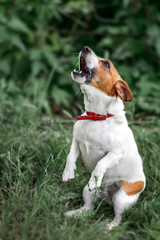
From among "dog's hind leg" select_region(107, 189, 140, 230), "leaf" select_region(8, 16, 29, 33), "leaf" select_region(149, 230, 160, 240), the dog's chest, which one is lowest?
"leaf" select_region(149, 230, 160, 240)

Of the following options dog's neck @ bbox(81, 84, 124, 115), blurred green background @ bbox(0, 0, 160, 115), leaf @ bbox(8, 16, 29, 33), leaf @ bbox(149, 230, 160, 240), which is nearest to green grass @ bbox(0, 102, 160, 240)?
leaf @ bbox(149, 230, 160, 240)

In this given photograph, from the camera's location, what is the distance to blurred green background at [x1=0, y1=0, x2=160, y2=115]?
15.8ft

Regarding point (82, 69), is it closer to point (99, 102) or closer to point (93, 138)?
point (99, 102)

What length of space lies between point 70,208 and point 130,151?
0.69 m

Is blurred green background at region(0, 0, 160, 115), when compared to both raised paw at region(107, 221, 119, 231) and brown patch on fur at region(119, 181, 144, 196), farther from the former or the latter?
raised paw at region(107, 221, 119, 231)

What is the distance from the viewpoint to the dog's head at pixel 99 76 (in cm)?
217

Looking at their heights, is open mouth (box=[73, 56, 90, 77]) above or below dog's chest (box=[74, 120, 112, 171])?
above

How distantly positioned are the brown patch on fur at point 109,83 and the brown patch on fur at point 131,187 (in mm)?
667

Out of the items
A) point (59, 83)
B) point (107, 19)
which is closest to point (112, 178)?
point (59, 83)

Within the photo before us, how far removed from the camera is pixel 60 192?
2.78 m

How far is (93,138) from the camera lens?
91.2 inches

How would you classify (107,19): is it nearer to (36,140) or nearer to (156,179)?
(36,140)

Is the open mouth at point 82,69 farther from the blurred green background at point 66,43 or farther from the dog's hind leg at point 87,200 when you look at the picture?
the blurred green background at point 66,43

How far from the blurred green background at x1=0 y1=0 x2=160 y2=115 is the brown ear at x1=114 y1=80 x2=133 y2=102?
91.0 inches
